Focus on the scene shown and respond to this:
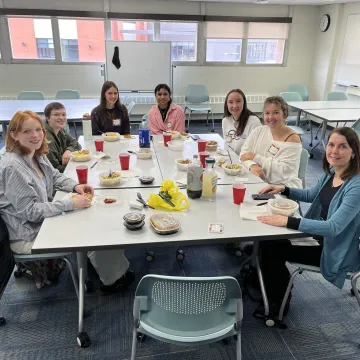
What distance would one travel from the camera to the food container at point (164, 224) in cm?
166

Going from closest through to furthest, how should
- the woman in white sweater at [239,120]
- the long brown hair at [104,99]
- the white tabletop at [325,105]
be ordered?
the woman in white sweater at [239,120]
the long brown hair at [104,99]
the white tabletop at [325,105]

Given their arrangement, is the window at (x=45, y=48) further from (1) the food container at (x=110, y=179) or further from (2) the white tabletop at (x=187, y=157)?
(1) the food container at (x=110, y=179)

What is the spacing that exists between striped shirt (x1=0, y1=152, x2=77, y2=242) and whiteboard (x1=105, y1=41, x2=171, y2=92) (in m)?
4.78

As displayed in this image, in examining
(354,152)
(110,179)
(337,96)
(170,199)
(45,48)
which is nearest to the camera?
(354,152)

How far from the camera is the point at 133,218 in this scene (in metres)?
1.73

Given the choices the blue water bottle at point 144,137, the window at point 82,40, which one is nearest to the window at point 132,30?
the window at point 82,40

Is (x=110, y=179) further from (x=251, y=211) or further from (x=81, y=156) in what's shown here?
(x=251, y=211)

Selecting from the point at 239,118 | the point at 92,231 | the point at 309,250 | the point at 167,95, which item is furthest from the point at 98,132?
the point at 309,250

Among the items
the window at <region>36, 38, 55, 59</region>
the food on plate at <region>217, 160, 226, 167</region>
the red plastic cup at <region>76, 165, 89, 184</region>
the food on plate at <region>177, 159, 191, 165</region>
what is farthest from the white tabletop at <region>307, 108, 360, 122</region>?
the window at <region>36, 38, 55, 59</region>

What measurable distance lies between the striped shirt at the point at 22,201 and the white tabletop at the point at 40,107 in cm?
224

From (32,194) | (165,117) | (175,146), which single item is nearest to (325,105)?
(165,117)

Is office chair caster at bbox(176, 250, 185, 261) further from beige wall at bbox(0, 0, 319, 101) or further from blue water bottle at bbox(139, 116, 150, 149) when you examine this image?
beige wall at bbox(0, 0, 319, 101)

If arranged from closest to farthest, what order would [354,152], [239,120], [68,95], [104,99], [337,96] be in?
[354,152], [239,120], [104,99], [68,95], [337,96]

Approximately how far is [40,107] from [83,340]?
3499 millimetres
